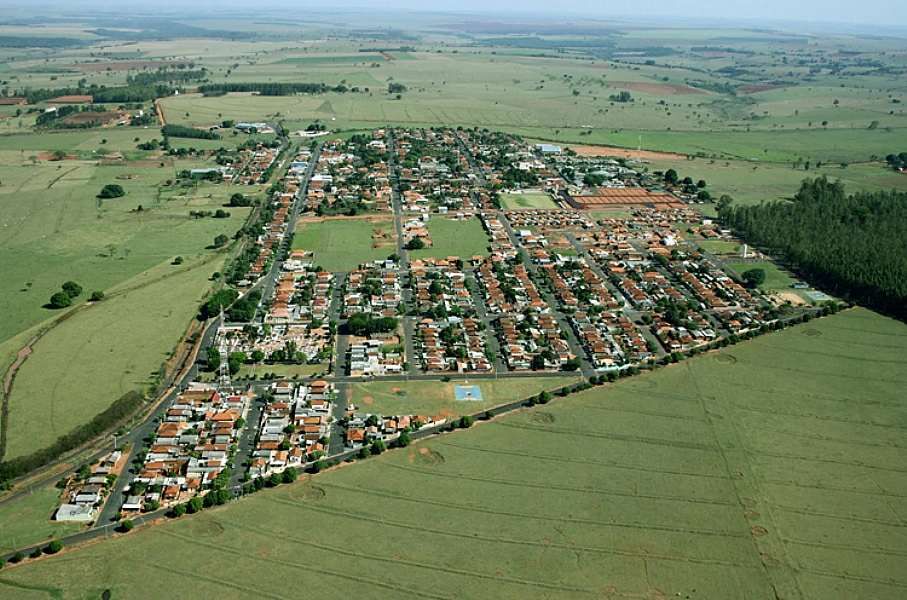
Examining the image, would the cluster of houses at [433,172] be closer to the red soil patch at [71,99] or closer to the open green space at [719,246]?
the open green space at [719,246]

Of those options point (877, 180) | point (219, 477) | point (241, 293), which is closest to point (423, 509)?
point (219, 477)

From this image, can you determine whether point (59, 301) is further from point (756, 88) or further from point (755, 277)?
point (756, 88)

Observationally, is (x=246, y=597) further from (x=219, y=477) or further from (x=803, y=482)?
(x=803, y=482)

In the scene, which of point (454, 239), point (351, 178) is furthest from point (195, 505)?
point (351, 178)

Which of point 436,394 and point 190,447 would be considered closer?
point 190,447

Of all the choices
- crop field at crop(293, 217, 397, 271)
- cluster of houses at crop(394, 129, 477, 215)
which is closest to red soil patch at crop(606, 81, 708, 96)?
cluster of houses at crop(394, 129, 477, 215)

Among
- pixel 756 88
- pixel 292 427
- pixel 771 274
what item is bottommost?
pixel 292 427

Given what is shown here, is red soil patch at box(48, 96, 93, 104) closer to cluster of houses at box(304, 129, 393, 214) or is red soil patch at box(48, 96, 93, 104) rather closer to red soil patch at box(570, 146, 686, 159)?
cluster of houses at box(304, 129, 393, 214)
